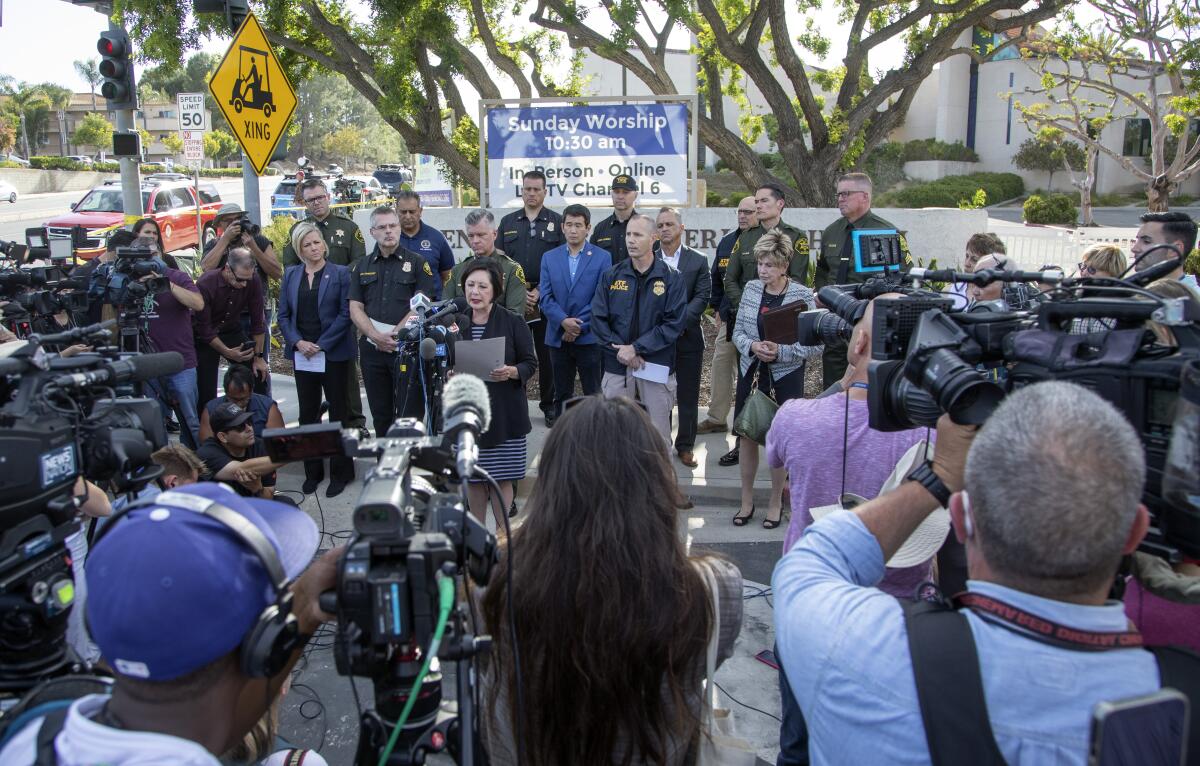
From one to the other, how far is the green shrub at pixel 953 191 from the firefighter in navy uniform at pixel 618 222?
23.3 meters

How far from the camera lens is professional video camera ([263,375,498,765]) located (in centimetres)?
161

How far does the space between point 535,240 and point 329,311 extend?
2204 millimetres

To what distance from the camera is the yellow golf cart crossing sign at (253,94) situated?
7.49m

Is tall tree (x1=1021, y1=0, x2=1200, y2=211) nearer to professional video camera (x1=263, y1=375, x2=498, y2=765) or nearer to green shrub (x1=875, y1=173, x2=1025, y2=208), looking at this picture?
green shrub (x1=875, y1=173, x2=1025, y2=208)

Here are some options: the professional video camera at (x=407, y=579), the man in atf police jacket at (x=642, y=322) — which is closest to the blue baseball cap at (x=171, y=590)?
the professional video camera at (x=407, y=579)

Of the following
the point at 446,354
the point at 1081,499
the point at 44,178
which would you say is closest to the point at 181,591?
the point at 1081,499

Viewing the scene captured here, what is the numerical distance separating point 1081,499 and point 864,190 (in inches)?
241

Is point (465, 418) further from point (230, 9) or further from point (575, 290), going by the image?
point (230, 9)

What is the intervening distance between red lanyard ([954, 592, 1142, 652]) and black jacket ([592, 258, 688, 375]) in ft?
16.8

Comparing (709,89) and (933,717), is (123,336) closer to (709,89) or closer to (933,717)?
(933,717)

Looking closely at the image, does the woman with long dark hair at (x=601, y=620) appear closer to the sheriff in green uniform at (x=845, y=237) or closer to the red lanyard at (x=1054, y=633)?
the red lanyard at (x=1054, y=633)

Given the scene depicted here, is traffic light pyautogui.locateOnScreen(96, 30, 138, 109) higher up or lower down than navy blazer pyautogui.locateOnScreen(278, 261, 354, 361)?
higher up

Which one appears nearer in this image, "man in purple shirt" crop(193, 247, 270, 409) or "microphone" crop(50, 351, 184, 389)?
"microphone" crop(50, 351, 184, 389)

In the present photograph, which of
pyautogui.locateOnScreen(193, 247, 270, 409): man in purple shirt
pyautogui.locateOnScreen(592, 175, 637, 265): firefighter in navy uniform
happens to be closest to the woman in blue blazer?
pyautogui.locateOnScreen(193, 247, 270, 409): man in purple shirt
